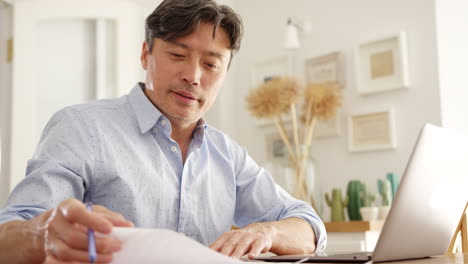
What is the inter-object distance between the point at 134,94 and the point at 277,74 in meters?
2.28

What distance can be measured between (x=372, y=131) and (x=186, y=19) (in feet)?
6.37

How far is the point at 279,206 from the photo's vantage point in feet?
5.06

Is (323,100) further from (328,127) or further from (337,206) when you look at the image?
(337,206)

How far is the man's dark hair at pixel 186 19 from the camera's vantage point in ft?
4.53

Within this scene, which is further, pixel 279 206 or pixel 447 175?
pixel 279 206

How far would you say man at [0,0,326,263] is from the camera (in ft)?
3.82

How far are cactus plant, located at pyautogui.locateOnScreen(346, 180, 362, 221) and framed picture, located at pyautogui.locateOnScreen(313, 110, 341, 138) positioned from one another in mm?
406

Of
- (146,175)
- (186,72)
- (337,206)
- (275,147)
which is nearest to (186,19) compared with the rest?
(186,72)

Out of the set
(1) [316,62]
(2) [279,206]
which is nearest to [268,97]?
(1) [316,62]

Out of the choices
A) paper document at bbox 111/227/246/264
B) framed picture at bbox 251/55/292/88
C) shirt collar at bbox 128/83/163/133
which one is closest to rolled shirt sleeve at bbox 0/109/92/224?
shirt collar at bbox 128/83/163/133

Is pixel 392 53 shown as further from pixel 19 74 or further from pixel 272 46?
pixel 19 74

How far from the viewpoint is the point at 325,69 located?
11.0ft

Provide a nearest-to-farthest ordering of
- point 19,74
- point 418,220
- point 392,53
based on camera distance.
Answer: point 418,220, point 392,53, point 19,74

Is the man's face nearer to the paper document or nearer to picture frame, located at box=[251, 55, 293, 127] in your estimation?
the paper document
